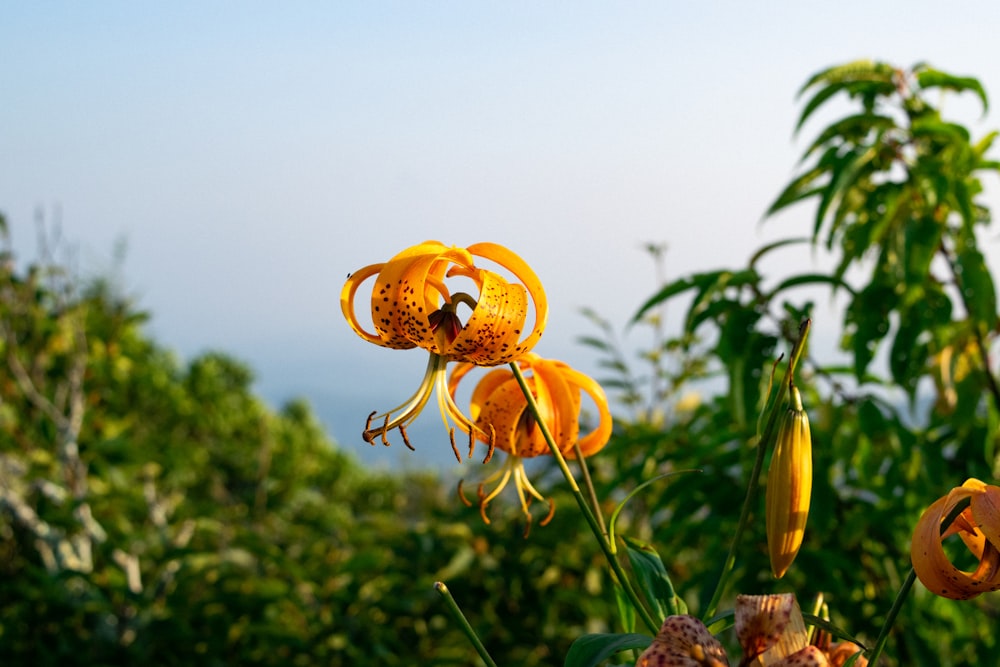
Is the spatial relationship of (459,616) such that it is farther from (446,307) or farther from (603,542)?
(446,307)

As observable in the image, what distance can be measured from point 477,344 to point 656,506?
0.78 meters

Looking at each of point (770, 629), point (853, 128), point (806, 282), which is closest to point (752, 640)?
point (770, 629)

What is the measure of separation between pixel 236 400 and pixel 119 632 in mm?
5370

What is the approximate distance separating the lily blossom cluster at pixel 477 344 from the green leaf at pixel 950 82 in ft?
2.70

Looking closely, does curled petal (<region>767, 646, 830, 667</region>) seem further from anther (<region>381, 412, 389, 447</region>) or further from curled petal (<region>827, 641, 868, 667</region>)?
anther (<region>381, 412, 389, 447</region>)

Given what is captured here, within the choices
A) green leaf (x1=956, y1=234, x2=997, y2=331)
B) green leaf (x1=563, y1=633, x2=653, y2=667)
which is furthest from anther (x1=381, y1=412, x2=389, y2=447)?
green leaf (x1=956, y1=234, x2=997, y2=331)

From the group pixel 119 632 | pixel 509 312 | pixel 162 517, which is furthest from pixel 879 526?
pixel 162 517

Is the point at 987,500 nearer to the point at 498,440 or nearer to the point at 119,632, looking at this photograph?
the point at 498,440

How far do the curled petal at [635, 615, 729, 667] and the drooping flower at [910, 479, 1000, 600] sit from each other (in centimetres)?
12

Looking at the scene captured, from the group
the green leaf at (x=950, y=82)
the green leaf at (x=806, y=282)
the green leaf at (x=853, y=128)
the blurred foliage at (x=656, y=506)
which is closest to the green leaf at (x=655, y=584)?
the blurred foliage at (x=656, y=506)

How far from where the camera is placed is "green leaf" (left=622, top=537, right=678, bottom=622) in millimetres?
615

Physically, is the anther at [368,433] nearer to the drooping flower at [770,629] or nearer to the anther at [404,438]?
the anther at [404,438]

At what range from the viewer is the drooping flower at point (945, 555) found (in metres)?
0.51

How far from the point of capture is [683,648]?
470mm
